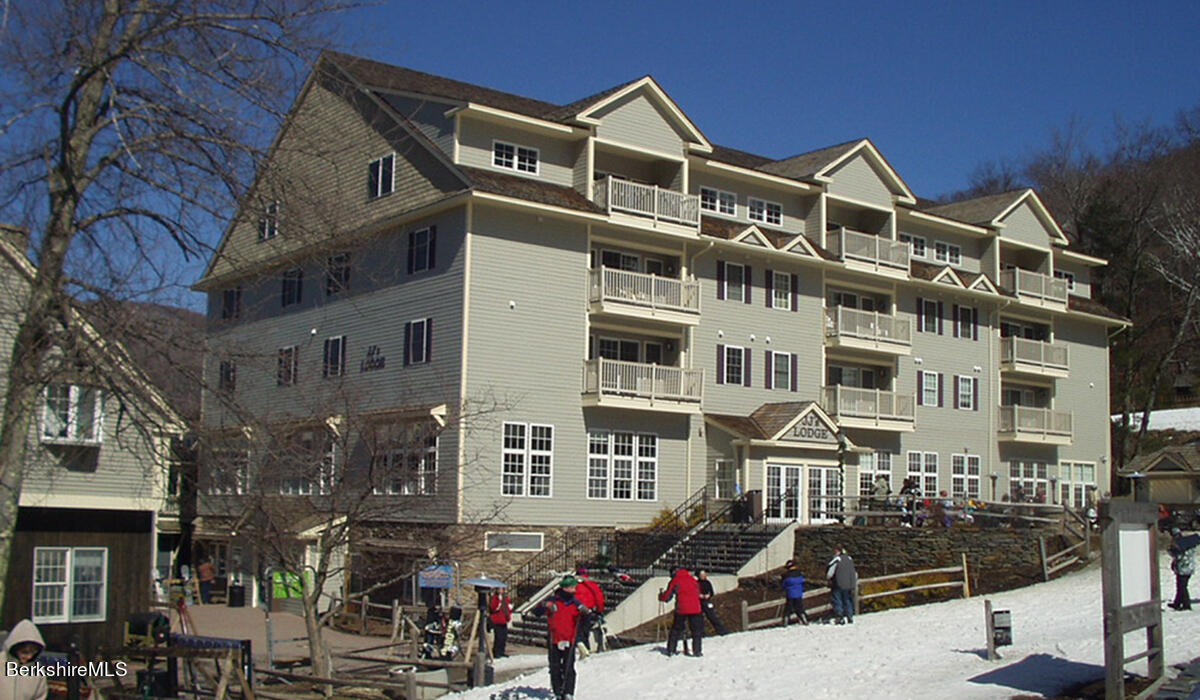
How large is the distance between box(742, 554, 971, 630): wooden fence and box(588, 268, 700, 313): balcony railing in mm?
9800

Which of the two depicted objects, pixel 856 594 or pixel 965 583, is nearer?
pixel 856 594

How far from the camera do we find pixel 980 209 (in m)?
51.4

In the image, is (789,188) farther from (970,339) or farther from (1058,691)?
(1058,691)

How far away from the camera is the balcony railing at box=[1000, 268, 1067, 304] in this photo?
164 feet

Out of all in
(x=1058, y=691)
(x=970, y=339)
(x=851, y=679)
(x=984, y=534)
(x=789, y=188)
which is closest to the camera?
(x=1058, y=691)

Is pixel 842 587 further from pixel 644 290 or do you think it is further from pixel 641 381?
pixel 644 290

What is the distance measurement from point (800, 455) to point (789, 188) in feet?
30.4

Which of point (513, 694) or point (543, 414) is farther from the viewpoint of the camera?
point (543, 414)

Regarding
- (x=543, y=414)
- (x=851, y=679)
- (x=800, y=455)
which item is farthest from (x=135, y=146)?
(x=800, y=455)

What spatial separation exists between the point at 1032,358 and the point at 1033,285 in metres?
2.95

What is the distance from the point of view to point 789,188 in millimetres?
43219

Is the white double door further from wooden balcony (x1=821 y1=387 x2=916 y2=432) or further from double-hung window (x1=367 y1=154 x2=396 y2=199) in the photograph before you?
double-hung window (x1=367 y1=154 x2=396 y2=199)

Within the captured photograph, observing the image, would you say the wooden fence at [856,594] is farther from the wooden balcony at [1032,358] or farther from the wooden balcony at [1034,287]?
the wooden balcony at [1034,287]

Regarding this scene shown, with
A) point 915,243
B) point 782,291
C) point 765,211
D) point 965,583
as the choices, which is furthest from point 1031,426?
point 965,583
